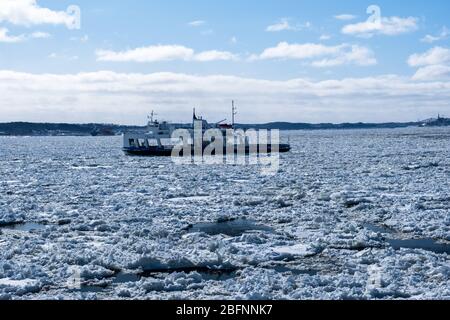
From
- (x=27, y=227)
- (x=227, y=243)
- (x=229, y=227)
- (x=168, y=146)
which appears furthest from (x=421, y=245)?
(x=168, y=146)

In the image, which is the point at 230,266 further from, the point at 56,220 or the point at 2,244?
the point at 56,220

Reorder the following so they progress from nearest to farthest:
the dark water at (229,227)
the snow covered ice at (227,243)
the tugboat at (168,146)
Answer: the snow covered ice at (227,243), the dark water at (229,227), the tugboat at (168,146)

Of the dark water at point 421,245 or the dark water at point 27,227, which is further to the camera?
the dark water at point 27,227

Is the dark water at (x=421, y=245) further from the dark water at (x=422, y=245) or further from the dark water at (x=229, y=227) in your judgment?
the dark water at (x=229, y=227)

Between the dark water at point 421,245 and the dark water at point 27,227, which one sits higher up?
the dark water at point 421,245

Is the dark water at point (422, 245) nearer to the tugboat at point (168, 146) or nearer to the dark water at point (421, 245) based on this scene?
the dark water at point (421, 245)

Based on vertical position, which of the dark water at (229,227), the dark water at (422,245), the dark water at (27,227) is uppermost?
the dark water at (422,245)

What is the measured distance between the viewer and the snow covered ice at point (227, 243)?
348 inches

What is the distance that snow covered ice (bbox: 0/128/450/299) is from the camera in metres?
8.85

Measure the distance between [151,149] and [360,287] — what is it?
4611cm

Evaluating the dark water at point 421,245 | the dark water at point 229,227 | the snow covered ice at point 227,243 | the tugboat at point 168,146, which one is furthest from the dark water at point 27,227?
the tugboat at point 168,146

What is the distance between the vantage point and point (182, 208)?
57.5 ft

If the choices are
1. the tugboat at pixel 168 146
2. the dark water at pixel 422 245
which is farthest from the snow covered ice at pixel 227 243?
the tugboat at pixel 168 146

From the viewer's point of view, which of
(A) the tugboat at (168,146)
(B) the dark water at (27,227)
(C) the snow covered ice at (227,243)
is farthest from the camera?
(A) the tugboat at (168,146)
